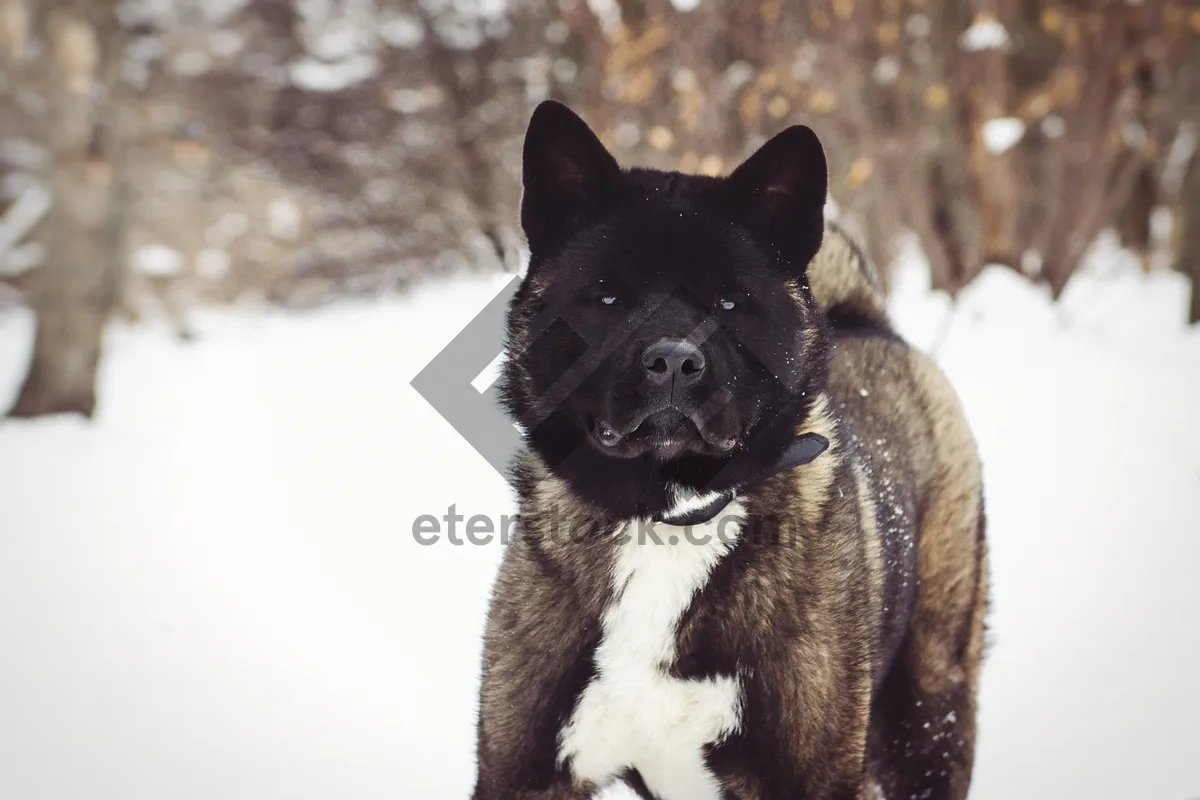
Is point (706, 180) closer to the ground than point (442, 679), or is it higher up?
higher up

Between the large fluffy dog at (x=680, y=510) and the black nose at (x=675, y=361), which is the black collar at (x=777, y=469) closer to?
the large fluffy dog at (x=680, y=510)

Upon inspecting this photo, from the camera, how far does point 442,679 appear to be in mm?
3840

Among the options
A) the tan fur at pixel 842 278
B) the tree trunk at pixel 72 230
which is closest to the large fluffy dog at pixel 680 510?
the tan fur at pixel 842 278

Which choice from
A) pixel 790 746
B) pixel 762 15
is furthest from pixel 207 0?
pixel 790 746

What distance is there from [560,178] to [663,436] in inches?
31.8

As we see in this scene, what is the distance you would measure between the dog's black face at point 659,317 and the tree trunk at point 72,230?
6.84m

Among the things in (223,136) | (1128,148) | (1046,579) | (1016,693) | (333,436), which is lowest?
(1016,693)

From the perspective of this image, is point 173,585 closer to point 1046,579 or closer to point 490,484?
point 490,484

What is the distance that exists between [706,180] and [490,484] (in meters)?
3.66

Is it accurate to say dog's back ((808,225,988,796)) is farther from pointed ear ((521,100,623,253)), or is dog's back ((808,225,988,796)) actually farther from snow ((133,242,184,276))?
snow ((133,242,184,276))

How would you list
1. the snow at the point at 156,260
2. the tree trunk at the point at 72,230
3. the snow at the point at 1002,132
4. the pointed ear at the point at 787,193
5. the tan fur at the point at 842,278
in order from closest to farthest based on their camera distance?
1. the pointed ear at the point at 787,193
2. the tan fur at the point at 842,278
3. the tree trunk at the point at 72,230
4. the snow at the point at 1002,132
5. the snow at the point at 156,260

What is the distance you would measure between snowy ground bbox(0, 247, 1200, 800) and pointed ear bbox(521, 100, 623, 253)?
188 centimetres

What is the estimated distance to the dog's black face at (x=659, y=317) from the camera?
2254 millimetres

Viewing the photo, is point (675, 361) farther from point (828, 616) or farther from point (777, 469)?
point (828, 616)
